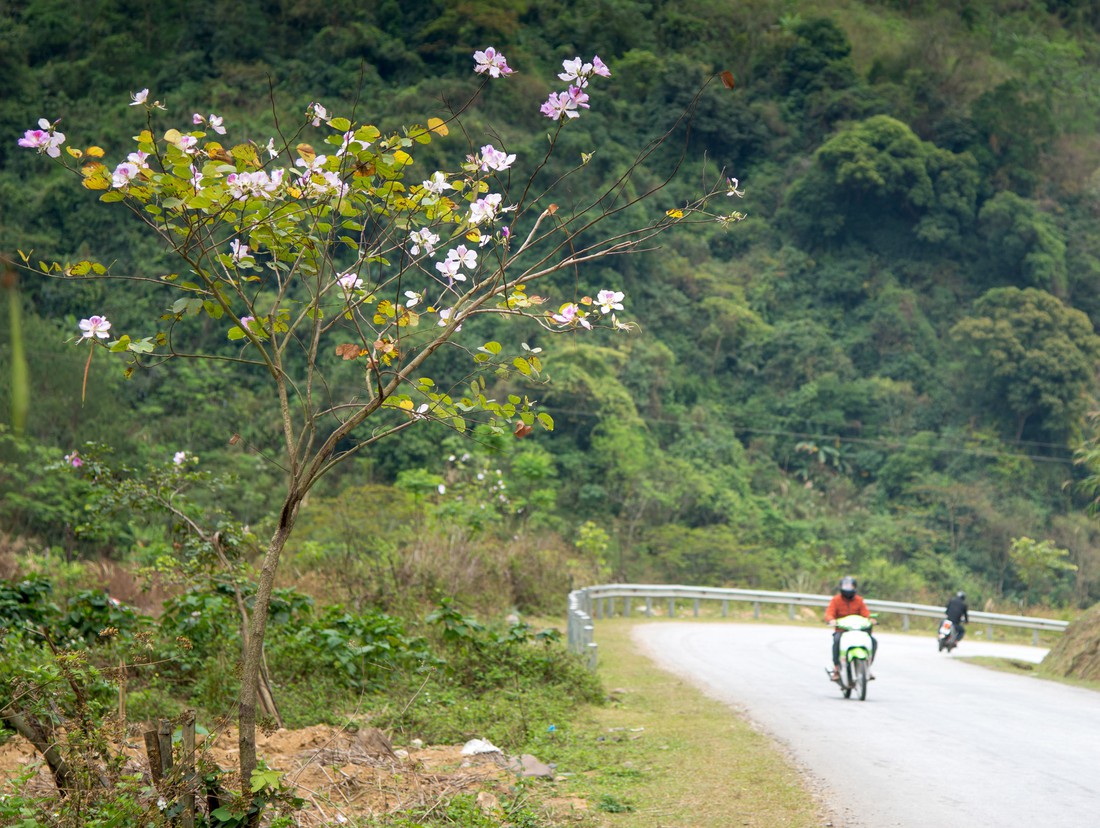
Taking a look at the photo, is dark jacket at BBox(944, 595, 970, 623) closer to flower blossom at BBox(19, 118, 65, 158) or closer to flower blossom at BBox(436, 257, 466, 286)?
flower blossom at BBox(436, 257, 466, 286)

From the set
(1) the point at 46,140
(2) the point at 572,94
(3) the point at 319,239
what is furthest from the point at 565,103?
(1) the point at 46,140

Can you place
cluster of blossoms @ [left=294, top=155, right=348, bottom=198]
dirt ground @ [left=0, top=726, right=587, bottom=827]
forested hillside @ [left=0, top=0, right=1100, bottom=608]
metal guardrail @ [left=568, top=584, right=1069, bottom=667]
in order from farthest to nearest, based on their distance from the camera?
1. forested hillside @ [left=0, top=0, right=1100, bottom=608]
2. metal guardrail @ [left=568, top=584, right=1069, bottom=667]
3. dirt ground @ [left=0, top=726, right=587, bottom=827]
4. cluster of blossoms @ [left=294, top=155, right=348, bottom=198]

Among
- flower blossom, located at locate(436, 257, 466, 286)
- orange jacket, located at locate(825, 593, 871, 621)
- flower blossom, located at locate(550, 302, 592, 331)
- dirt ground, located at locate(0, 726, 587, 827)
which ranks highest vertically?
flower blossom, located at locate(436, 257, 466, 286)

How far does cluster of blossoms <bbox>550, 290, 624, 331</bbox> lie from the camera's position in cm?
537

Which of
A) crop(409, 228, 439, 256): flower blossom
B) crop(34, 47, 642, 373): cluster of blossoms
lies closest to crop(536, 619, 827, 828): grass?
crop(34, 47, 642, 373): cluster of blossoms

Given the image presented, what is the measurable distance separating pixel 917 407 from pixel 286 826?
53.3m

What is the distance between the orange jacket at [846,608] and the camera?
528 inches

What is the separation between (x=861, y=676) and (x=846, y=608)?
38.5 inches

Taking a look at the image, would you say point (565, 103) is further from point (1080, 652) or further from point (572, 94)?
point (1080, 652)

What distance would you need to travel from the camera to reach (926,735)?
397 inches

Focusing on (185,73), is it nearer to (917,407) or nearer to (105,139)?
(105,139)

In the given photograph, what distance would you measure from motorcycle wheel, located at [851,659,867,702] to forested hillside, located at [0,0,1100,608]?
→ 64.7ft

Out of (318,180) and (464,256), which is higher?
(318,180)

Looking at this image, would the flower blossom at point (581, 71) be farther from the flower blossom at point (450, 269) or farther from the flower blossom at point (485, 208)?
the flower blossom at point (450, 269)
